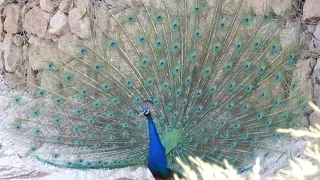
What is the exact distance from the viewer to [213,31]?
3.94 meters

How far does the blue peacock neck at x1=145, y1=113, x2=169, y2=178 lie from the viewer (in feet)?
12.4

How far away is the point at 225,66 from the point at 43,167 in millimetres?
2016

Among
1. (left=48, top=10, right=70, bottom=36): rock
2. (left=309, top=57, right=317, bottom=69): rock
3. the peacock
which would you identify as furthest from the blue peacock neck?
(left=48, top=10, right=70, bottom=36): rock

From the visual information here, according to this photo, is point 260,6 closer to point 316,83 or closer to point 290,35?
point 290,35

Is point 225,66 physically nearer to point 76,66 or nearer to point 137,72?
point 137,72

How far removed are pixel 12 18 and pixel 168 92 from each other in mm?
3930

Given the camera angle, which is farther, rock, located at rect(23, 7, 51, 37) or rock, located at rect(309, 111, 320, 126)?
rock, located at rect(23, 7, 51, 37)

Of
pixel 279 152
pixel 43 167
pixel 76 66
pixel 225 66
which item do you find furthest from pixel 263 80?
pixel 43 167

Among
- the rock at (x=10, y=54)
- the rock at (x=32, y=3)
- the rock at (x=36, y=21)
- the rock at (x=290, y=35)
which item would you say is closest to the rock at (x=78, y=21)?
the rock at (x=36, y=21)

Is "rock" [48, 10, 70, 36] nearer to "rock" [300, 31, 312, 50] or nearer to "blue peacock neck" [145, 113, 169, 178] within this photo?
"rock" [300, 31, 312, 50]

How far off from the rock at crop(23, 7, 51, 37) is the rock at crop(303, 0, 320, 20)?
10.4ft

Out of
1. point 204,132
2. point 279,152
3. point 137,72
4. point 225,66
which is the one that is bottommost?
point 279,152

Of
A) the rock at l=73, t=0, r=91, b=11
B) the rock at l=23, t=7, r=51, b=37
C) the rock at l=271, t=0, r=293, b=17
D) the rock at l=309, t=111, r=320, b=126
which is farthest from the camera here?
the rock at l=23, t=7, r=51, b=37

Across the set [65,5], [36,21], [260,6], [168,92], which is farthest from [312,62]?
[36,21]
